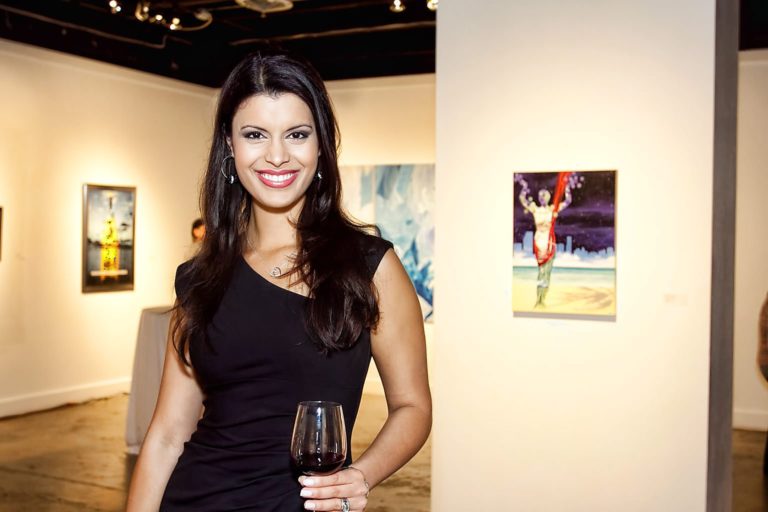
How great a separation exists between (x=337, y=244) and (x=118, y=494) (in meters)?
4.53

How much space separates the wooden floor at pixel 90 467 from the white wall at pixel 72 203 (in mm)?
638

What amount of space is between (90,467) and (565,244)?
4160 millimetres

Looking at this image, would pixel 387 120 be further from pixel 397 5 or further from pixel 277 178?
pixel 277 178

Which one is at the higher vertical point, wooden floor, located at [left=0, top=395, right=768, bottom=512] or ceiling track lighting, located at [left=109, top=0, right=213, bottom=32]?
ceiling track lighting, located at [left=109, top=0, right=213, bottom=32]

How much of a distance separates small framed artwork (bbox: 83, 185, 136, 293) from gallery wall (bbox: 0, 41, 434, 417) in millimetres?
94

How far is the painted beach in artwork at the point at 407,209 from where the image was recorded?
9109 mm

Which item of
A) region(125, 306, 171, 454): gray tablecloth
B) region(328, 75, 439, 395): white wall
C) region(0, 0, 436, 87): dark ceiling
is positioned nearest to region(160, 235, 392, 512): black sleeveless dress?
region(125, 306, 171, 454): gray tablecloth

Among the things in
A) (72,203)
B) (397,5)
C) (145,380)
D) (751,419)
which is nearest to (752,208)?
(751,419)

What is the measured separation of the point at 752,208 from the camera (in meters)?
7.66

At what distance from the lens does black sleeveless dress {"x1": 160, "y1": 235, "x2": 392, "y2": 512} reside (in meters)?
1.73

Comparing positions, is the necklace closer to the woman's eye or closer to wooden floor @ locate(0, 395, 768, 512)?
the woman's eye

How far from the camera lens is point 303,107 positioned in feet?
5.92

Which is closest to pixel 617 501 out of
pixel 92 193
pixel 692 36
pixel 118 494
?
pixel 692 36

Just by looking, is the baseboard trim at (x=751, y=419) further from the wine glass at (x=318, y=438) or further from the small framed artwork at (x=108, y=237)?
the wine glass at (x=318, y=438)
